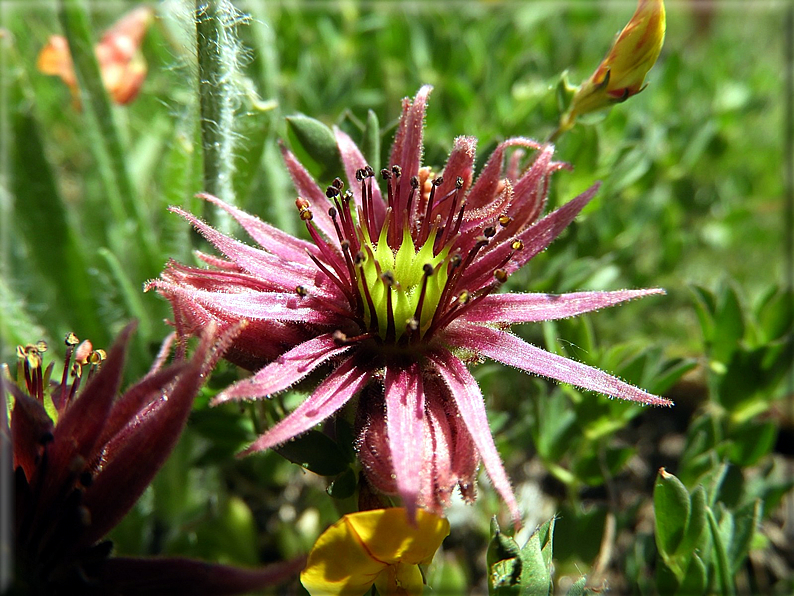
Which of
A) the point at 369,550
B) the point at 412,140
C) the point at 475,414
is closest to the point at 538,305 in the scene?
the point at 475,414

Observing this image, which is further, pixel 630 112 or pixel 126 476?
pixel 630 112

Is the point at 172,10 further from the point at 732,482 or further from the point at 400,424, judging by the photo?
the point at 732,482

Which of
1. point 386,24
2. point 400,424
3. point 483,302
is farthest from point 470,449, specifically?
point 386,24

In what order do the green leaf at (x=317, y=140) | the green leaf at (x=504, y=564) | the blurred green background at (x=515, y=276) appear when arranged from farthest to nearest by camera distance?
the blurred green background at (x=515, y=276)
the green leaf at (x=317, y=140)
the green leaf at (x=504, y=564)

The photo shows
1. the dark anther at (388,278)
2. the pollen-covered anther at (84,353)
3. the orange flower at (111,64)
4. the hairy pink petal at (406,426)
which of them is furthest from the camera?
the orange flower at (111,64)

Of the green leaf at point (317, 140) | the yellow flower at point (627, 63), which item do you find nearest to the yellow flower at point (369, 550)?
the green leaf at point (317, 140)

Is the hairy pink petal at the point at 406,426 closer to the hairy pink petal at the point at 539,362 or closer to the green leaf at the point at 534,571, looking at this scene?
the hairy pink petal at the point at 539,362
